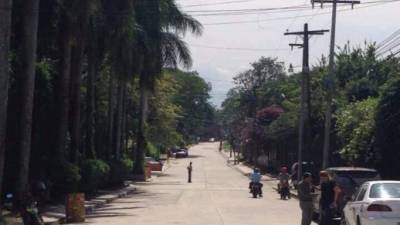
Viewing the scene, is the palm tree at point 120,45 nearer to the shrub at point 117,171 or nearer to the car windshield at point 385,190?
the shrub at point 117,171

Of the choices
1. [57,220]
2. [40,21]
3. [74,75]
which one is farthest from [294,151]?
[57,220]

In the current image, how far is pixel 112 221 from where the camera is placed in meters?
26.4

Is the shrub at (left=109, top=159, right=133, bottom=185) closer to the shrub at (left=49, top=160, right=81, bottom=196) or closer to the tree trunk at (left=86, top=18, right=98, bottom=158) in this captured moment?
the tree trunk at (left=86, top=18, right=98, bottom=158)

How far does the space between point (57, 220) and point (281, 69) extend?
127m

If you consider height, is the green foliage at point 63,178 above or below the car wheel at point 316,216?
above

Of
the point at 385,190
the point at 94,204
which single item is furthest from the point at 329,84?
the point at 385,190

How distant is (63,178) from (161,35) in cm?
2085

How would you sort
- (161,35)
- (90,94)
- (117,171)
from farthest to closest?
1. (161,35)
2. (117,171)
3. (90,94)

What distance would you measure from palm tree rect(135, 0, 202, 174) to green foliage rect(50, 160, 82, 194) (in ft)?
47.8

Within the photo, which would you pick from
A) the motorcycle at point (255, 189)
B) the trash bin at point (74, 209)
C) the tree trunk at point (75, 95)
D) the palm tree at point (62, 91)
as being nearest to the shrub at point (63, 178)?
the palm tree at point (62, 91)

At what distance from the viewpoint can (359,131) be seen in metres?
38.1

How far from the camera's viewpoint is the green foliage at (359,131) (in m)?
37.1

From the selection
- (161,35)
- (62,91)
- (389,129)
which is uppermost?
(161,35)

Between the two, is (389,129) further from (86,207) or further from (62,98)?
(62,98)
